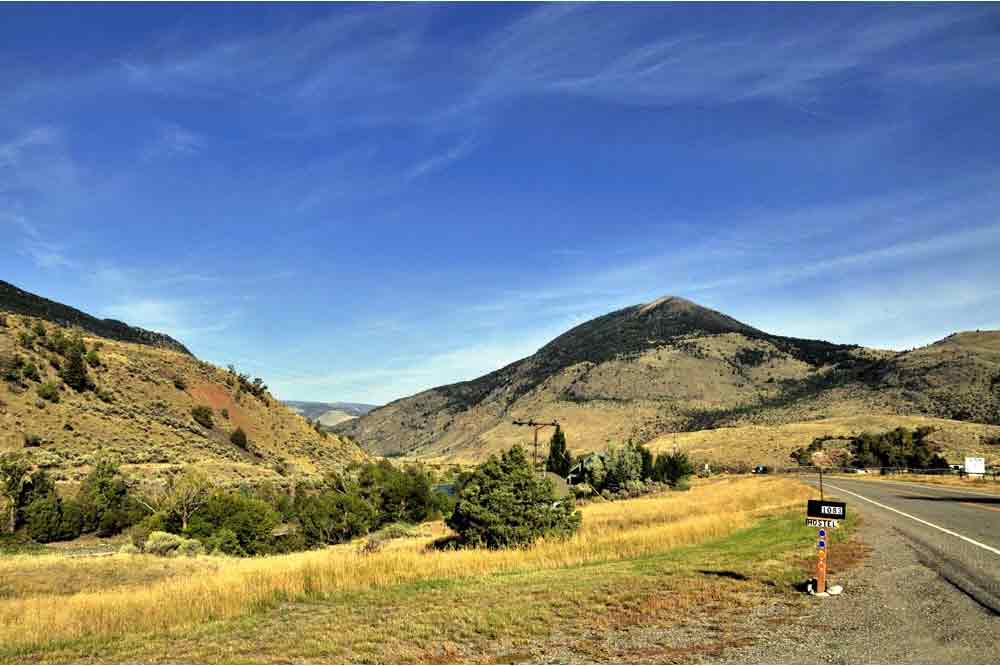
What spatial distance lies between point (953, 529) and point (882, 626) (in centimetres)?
1292

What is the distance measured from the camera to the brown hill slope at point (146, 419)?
56.3 metres

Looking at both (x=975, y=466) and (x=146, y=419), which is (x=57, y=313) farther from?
(x=975, y=466)

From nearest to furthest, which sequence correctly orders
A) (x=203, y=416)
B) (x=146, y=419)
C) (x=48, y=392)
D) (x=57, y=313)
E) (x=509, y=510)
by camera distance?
(x=509, y=510) → (x=48, y=392) → (x=146, y=419) → (x=203, y=416) → (x=57, y=313)

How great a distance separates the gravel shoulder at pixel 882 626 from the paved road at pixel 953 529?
417 millimetres

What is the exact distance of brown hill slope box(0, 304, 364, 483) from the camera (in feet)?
185

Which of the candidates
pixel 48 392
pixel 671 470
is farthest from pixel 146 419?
pixel 671 470

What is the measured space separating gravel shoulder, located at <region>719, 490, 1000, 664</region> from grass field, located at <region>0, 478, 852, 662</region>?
1026mm

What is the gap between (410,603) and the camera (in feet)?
43.2

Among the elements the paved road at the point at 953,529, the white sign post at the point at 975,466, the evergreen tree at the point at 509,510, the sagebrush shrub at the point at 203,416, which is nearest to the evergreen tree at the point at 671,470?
the white sign post at the point at 975,466

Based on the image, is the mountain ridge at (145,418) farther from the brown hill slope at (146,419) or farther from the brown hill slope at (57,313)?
the brown hill slope at (57,313)

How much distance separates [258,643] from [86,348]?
8347 cm

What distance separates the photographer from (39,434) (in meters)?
56.2

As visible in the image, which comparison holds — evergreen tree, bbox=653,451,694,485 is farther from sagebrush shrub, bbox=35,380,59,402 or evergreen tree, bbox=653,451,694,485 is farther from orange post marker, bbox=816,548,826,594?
sagebrush shrub, bbox=35,380,59,402

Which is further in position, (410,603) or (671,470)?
(671,470)
